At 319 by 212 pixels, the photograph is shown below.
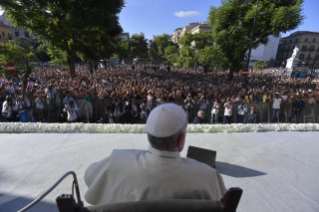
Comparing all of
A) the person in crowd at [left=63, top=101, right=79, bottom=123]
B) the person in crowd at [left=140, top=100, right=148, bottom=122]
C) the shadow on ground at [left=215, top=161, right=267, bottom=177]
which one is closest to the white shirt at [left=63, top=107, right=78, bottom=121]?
the person in crowd at [left=63, top=101, right=79, bottom=123]

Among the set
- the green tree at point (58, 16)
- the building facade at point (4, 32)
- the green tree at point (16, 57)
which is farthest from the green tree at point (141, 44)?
the green tree at point (16, 57)

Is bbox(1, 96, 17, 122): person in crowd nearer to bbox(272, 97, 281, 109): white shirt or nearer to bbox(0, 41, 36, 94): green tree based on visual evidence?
bbox(0, 41, 36, 94): green tree

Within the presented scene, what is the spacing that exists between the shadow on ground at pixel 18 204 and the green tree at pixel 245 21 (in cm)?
1912

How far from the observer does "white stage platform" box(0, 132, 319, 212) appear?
2520mm

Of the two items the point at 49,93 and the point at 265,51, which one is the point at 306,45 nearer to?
the point at 265,51

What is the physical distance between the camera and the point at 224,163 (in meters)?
3.48

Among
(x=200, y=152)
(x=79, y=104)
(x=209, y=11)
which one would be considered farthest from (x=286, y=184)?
(x=209, y=11)

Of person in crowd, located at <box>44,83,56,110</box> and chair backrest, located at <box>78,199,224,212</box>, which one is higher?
chair backrest, located at <box>78,199,224,212</box>

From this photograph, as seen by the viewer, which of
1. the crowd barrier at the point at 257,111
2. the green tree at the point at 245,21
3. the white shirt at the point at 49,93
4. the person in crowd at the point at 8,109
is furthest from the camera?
the green tree at the point at 245,21

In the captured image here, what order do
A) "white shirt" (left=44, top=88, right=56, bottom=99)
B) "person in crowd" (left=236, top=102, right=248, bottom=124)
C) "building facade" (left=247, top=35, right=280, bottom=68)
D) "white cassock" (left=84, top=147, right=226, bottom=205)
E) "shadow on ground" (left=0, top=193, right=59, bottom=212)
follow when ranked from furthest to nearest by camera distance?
"building facade" (left=247, top=35, right=280, bottom=68), "white shirt" (left=44, top=88, right=56, bottom=99), "person in crowd" (left=236, top=102, right=248, bottom=124), "shadow on ground" (left=0, top=193, right=59, bottom=212), "white cassock" (left=84, top=147, right=226, bottom=205)

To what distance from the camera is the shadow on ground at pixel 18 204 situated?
2.24 meters

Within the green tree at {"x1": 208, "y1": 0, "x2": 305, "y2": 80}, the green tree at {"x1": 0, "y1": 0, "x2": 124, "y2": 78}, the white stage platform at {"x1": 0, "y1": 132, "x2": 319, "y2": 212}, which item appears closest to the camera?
the white stage platform at {"x1": 0, "y1": 132, "x2": 319, "y2": 212}

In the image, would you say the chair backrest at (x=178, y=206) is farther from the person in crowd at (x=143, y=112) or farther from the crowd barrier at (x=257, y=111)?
the crowd barrier at (x=257, y=111)

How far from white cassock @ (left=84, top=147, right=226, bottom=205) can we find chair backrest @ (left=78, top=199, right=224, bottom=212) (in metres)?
0.10
